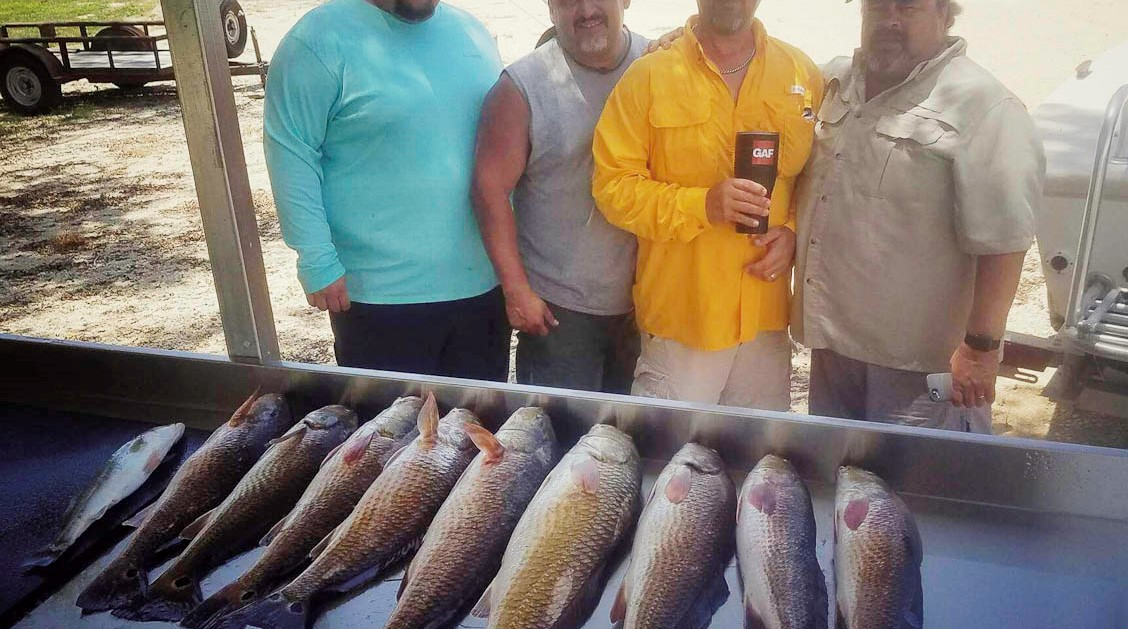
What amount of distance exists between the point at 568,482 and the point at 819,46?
1312cm

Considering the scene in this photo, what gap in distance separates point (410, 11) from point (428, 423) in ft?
5.18

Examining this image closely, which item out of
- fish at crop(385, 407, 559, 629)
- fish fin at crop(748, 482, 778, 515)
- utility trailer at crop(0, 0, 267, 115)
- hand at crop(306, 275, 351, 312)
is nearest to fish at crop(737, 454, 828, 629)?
fish fin at crop(748, 482, 778, 515)

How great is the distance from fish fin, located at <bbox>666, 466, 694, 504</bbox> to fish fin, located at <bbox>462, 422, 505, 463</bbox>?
418 mm

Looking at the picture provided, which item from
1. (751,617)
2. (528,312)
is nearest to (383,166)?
(528,312)

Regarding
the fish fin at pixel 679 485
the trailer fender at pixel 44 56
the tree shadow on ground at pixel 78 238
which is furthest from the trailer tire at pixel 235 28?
the fish fin at pixel 679 485

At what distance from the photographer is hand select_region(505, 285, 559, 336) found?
3.06 metres

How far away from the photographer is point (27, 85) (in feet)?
42.2

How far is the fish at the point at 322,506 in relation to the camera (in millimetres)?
1753

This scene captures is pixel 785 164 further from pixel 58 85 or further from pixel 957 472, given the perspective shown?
pixel 58 85

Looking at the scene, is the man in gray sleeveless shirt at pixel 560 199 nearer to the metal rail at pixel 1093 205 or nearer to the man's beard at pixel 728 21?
the man's beard at pixel 728 21

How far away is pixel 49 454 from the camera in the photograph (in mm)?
2340

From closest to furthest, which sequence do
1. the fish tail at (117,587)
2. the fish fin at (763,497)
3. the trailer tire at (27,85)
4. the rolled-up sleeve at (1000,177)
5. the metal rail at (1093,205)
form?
the fish tail at (117,587), the fish fin at (763,497), the rolled-up sleeve at (1000,177), the metal rail at (1093,205), the trailer tire at (27,85)

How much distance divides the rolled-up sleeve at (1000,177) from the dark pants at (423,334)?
1.71 m

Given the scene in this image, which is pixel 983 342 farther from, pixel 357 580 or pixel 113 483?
pixel 113 483
